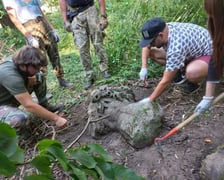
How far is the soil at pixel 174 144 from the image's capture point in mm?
2412

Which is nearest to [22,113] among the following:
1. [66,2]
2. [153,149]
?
[153,149]

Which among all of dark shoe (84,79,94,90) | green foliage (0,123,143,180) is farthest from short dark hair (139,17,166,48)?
green foliage (0,123,143,180)

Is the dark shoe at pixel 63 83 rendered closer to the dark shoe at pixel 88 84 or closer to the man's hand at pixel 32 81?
the dark shoe at pixel 88 84

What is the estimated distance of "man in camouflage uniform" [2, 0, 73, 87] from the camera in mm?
4051

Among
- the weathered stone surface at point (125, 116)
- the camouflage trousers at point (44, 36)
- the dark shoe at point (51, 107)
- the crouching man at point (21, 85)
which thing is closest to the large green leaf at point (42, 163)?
the weathered stone surface at point (125, 116)

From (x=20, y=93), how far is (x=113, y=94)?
0.81 metres

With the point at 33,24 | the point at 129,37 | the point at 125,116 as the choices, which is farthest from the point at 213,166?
the point at 33,24

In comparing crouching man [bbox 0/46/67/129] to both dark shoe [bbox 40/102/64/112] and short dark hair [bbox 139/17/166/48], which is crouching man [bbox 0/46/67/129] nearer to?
dark shoe [bbox 40/102/64/112]

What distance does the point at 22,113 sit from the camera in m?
3.10

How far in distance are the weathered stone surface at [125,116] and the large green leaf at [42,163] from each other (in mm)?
2077

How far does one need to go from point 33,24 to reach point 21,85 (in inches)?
60.7

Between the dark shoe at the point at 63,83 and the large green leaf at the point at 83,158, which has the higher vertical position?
the large green leaf at the point at 83,158

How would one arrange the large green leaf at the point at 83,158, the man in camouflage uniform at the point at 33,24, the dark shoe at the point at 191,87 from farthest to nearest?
1. the man in camouflage uniform at the point at 33,24
2. the dark shoe at the point at 191,87
3. the large green leaf at the point at 83,158

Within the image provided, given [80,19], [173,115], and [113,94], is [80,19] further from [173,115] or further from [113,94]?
[173,115]
